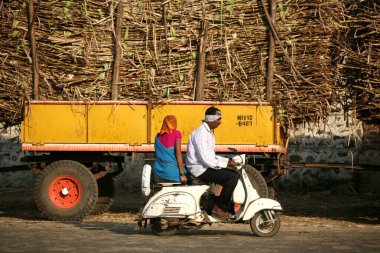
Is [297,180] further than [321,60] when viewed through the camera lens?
Yes

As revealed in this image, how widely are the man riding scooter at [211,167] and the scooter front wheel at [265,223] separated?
305 mm

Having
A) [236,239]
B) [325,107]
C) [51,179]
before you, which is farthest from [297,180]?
[236,239]

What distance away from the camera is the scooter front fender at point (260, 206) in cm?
1102

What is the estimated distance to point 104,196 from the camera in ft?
48.9

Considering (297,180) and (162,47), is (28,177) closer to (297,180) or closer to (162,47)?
(297,180)

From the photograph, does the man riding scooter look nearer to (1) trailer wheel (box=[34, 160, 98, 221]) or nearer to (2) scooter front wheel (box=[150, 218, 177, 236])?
(2) scooter front wheel (box=[150, 218, 177, 236])

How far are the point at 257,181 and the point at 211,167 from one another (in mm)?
2152

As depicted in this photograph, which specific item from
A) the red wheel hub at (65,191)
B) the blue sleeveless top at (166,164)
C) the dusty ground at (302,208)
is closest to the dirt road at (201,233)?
the dusty ground at (302,208)

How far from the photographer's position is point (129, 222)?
13.5 meters

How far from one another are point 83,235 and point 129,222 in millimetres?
2270

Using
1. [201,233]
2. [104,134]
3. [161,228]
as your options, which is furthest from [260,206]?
[104,134]

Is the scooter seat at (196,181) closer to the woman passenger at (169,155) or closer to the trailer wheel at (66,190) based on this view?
the woman passenger at (169,155)

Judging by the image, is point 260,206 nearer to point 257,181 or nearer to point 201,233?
point 201,233

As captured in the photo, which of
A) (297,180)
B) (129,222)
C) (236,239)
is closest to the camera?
(236,239)
